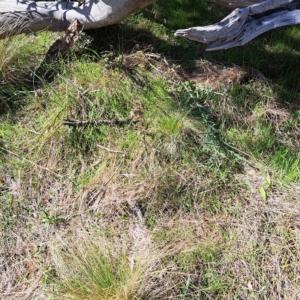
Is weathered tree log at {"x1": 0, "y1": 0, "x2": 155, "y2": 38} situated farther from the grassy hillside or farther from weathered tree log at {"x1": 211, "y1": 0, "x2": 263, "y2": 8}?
weathered tree log at {"x1": 211, "y1": 0, "x2": 263, "y2": 8}

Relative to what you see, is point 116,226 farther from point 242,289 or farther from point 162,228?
point 242,289

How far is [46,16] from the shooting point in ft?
10.2

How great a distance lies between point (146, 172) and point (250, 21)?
1.42 meters

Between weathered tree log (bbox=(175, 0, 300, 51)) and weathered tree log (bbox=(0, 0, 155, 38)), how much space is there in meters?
0.89

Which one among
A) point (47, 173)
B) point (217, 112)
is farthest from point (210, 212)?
point (47, 173)

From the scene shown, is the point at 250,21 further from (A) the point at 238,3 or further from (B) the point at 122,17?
(B) the point at 122,17

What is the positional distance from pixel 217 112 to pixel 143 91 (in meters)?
0.66

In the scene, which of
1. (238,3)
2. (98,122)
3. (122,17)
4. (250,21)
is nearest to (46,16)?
(122,17)

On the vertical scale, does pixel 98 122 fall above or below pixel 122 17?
below

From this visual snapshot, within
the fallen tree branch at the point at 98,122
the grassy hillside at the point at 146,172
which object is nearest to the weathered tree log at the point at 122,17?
the grassy hillside at the point at 146,172

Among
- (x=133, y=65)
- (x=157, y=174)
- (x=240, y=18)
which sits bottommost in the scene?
(x=157, y=174)

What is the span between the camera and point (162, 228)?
2.24 metres

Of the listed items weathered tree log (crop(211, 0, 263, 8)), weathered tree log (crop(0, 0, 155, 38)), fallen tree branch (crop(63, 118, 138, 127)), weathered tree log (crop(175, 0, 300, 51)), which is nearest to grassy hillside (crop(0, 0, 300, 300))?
fallen tree branch (crop(63, 118, 138, 127))

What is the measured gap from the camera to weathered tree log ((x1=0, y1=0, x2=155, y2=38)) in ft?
10.00
